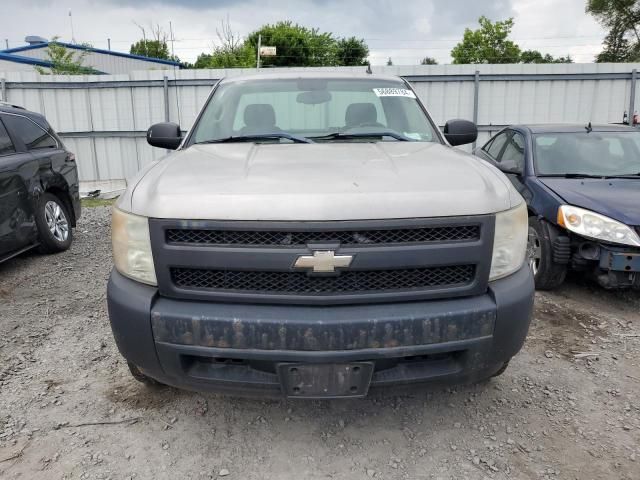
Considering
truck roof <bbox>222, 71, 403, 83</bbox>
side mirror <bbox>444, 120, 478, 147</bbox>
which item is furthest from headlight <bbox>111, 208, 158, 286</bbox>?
side mirror <bbox>444, 120, 478, 147</bbox>

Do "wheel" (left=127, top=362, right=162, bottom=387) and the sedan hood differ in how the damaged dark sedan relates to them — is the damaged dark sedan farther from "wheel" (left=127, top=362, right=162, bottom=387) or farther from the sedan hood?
"wheel" (left=127, top=362, right=162, bottom=387)

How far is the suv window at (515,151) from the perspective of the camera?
5.45 metres

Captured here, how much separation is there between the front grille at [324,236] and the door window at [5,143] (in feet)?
12.9

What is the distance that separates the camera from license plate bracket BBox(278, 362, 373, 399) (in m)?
2.02

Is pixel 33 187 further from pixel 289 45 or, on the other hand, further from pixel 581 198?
pixel 289 45

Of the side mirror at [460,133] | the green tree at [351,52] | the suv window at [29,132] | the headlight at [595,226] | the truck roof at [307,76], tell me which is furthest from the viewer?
the green tree at [351,52]

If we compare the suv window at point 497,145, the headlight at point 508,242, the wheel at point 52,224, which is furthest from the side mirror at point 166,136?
the suv window at point 497,145

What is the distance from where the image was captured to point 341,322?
1.99 metres

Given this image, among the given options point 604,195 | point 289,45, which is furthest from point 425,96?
point 289,45

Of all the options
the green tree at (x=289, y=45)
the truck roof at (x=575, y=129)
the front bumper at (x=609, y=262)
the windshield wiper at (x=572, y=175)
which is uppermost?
the green tree at (x=289, y=45)

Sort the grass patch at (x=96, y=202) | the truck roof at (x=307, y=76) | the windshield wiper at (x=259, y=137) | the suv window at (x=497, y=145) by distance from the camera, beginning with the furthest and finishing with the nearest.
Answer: the grass patch at (x=96, y=202)
the suv window at (x=497, y=145)
the truck roof at (x=307, y=76)
the windshield wiper at (x=259, y=137)

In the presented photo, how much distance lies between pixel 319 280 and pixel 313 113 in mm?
1704

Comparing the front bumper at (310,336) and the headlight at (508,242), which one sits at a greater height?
the headlight at (508,242)

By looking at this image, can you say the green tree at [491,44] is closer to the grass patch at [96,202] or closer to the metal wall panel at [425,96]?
the metal wall panel at [425,96]
